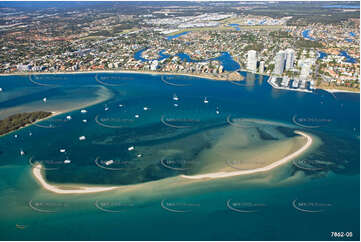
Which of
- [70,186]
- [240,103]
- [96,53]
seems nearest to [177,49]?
[96,53]

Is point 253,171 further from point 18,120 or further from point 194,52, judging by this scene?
point 194,52

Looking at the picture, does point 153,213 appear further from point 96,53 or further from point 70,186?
point 96,53

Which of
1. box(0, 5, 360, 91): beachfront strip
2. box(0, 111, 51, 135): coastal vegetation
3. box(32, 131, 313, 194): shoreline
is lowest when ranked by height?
box(32, 131, 313, 194): shoreline

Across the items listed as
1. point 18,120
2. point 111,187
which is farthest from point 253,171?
point 18,120

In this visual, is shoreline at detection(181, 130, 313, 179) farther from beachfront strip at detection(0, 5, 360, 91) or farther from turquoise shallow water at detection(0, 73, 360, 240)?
beachfront strip at detection(0, 5, 360, 91)

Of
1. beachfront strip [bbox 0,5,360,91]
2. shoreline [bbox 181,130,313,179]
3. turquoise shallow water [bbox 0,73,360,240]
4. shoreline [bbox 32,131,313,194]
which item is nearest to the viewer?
turquoise shallow water [bbox 0,73,360,240]

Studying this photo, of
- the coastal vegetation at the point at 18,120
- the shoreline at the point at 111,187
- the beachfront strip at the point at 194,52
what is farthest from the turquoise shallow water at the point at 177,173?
the beachfront strip at the point at 194,52

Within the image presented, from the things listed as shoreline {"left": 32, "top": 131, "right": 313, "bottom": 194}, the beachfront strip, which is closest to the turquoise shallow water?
shoreline {"left": 32, "top": 131, "right": 313, "bottom": 194}
